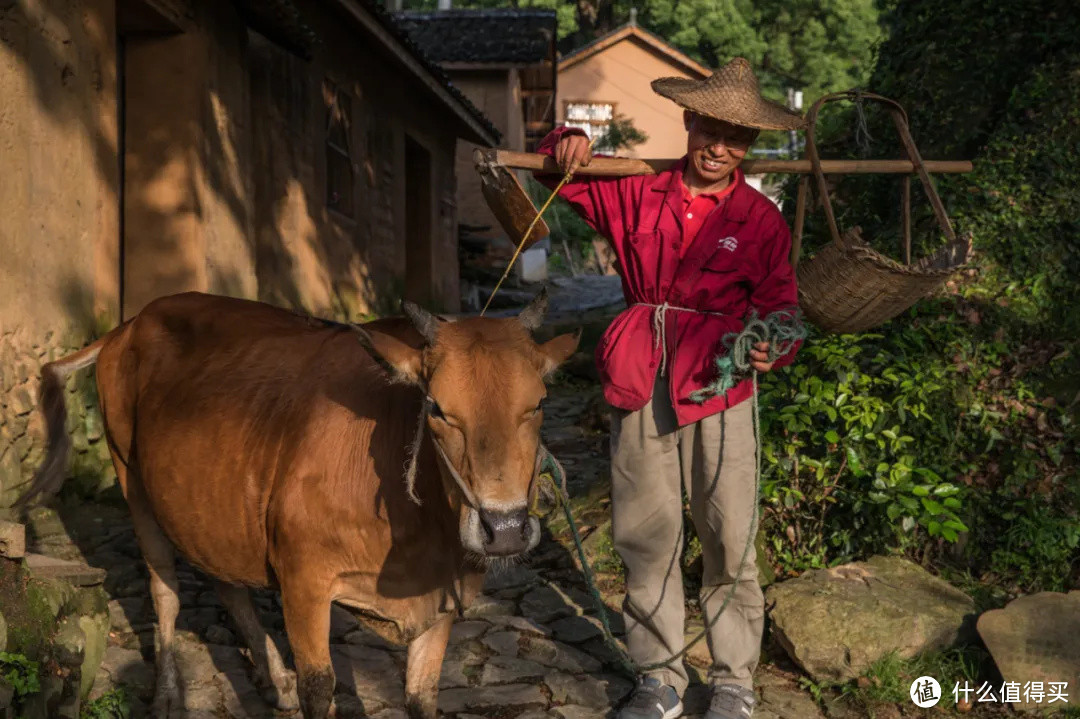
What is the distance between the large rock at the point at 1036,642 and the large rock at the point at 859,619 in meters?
0.22

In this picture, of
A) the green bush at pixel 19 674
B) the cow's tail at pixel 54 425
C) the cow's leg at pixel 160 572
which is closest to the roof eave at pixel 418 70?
the cow's tail at pixel 54 425

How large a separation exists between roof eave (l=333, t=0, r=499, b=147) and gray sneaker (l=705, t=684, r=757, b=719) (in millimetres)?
7924

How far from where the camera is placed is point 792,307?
13.8 ft

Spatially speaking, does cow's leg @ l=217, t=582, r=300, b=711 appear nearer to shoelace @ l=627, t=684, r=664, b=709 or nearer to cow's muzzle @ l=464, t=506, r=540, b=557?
shoelace @ l=627, t=684, r=664, b=709

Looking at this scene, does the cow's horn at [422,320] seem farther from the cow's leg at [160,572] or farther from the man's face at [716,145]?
the cow's leg at [160,572]

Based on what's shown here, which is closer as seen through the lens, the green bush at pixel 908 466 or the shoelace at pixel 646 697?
the shoelace at pixel 646 697

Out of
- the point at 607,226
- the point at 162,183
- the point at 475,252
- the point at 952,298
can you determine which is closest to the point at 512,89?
the point at 475,252

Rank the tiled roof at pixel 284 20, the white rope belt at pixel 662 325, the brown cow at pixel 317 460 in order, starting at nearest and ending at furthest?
the brown cow at pixel 317 460
the white rope belt at pixel 662 325
the tiled roof at pixel 284 20

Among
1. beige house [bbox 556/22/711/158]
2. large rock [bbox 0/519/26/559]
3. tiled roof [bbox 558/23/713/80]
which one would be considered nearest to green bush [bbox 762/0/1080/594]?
large rock [bbox 0/519/26/559]

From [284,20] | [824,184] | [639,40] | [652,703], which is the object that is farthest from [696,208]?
[639,40]

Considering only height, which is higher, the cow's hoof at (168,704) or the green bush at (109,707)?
the green bush at (109,707)

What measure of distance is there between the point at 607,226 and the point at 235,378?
1533 mm

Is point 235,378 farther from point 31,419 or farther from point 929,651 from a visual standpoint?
point 929,651

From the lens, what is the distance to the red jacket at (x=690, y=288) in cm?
423
